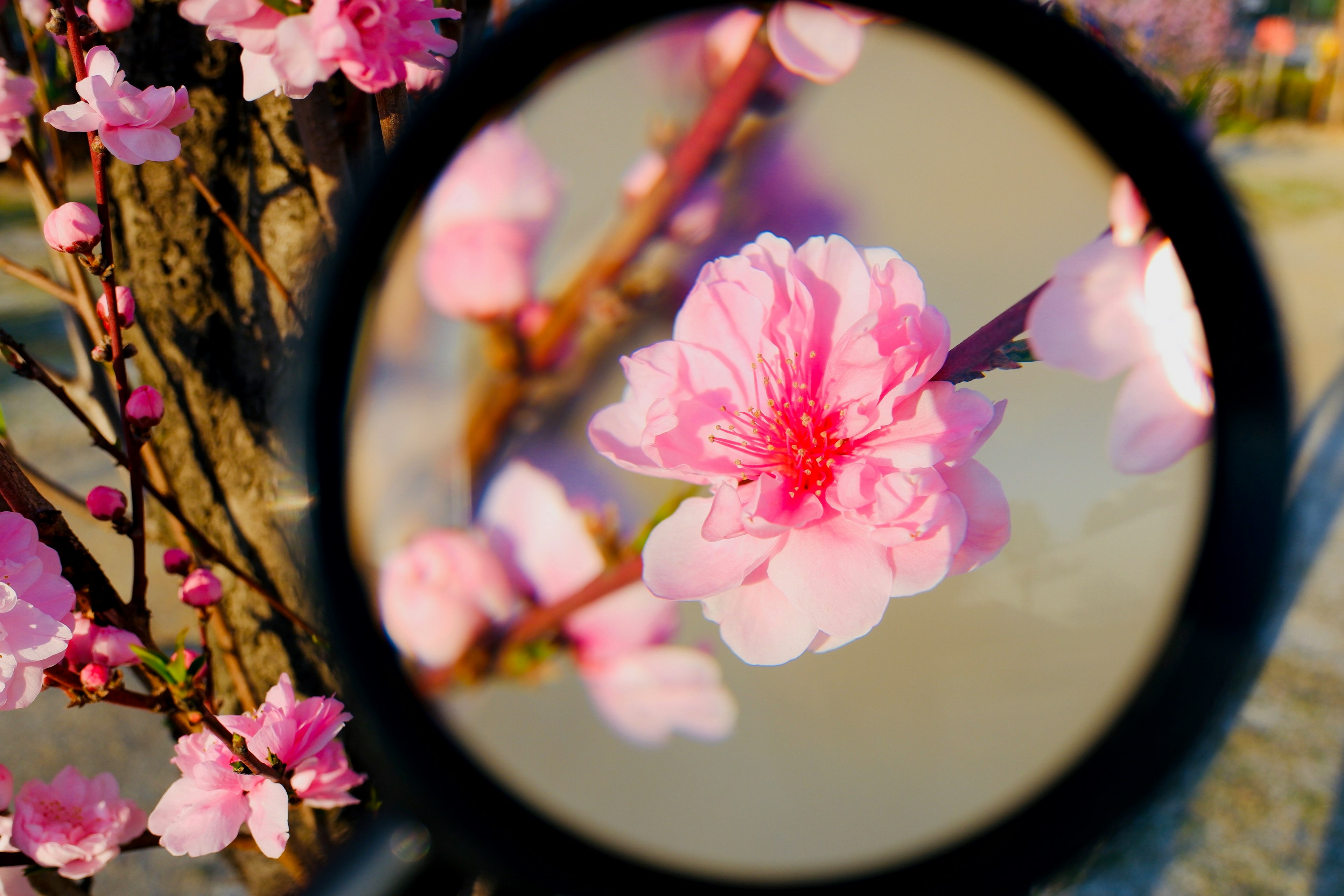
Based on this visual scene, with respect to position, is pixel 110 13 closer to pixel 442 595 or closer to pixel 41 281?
pixel 41 281

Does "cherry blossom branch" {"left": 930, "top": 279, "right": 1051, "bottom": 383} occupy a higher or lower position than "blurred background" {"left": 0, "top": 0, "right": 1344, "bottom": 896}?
higher

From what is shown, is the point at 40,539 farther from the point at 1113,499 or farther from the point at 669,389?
the point at 1113,499

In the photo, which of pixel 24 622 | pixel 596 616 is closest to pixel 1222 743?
pixel 596 616

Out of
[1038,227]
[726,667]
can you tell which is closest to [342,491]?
[726,667]

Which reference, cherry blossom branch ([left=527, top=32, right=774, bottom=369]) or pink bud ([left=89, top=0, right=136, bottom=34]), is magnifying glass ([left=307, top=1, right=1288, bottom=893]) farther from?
pink bud ([left=89, top=0, right=136, bottom=34])

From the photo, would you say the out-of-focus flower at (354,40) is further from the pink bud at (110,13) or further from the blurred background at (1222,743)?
the blurred background at (1222,743)

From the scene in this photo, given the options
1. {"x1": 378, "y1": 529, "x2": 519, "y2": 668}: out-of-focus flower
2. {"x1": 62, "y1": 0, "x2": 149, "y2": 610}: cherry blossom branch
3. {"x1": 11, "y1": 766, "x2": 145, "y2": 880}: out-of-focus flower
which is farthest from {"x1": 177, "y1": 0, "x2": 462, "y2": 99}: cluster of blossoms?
{"x1": 11, "y1": 766, "x2": 145, "y2": 880}: out-of-focus flower

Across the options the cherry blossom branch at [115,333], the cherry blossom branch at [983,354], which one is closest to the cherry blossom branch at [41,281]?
the cherry blossom branch at [115,333]
